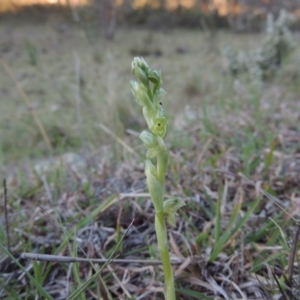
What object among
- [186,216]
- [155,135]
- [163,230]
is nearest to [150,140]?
[155,135]

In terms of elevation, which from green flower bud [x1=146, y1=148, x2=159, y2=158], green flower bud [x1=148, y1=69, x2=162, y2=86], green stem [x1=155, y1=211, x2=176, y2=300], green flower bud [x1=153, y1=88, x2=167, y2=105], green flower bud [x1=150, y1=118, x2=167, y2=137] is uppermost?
green flower bud [x1=148, y1=69, x2=162, y2=86]

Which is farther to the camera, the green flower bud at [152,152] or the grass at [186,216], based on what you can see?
the grass at [186,216]

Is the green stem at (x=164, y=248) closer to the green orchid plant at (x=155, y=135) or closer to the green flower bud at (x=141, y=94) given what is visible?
the green orchid plant at (x=155, y=135)

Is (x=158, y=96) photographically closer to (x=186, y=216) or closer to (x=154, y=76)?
(x=154, y=76)

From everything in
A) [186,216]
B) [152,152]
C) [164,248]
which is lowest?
[186,216]

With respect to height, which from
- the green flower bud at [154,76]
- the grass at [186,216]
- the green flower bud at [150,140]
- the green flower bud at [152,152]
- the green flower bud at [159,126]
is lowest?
the grass at [186,216]

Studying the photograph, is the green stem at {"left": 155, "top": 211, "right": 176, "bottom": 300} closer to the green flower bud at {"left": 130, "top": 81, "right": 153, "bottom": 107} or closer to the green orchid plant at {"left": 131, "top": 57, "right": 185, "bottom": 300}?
the green orchid plant at {"left": 131, "top": 57, "right": 185, "bottom": 300}

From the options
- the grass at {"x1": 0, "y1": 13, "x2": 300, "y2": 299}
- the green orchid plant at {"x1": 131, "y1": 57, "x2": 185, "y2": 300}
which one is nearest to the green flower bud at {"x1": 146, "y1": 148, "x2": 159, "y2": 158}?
the green orchid plant at {"x1": 131, "y1": 57, "x2": 185, "y2": 300}

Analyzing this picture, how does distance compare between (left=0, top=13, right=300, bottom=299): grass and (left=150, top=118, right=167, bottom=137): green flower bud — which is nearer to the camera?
(left=150, top=118, right=167, bottom=137): green flower bud

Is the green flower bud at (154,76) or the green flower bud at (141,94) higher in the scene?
the green flower bud at (154,76)

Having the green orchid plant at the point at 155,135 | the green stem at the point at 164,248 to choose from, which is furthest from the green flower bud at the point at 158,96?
the green stem at the point at 164,248

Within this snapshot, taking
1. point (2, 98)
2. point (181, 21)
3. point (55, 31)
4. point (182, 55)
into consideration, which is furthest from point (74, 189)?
point (181, 21)
